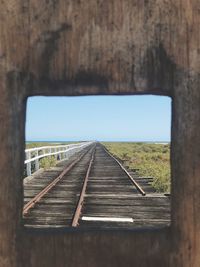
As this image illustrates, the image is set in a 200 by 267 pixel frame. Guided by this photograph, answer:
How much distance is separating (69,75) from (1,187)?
412 millimetres

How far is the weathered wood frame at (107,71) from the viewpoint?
142 cm

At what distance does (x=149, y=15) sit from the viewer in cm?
142

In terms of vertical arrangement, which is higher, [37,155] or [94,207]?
[37,155]

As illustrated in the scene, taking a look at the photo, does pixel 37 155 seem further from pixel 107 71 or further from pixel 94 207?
pixel 107 71

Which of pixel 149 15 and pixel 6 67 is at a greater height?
pixel 149 15

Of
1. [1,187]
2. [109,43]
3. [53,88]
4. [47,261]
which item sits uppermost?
Answer: [109,43]

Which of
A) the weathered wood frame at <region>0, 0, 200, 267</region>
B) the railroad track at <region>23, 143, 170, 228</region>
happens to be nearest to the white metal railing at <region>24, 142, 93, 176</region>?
the railroad track at <region>23, 143, 170, 228</region>

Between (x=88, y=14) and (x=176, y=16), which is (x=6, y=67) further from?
(x=176, y=16)

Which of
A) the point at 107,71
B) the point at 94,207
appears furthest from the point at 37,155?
the point at 107,71

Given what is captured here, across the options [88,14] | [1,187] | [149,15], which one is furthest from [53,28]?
[1,187]

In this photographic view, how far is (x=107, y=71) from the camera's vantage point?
143cm

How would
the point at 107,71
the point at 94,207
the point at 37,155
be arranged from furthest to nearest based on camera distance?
the point at 37,155 → the point at 94,207 → the point at 107,71

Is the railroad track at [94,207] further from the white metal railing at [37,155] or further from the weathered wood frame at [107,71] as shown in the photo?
the weathered wood frame at [107,71]

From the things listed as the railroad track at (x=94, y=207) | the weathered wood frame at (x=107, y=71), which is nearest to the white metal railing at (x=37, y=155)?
the railroad track at (x=94, y=207)
